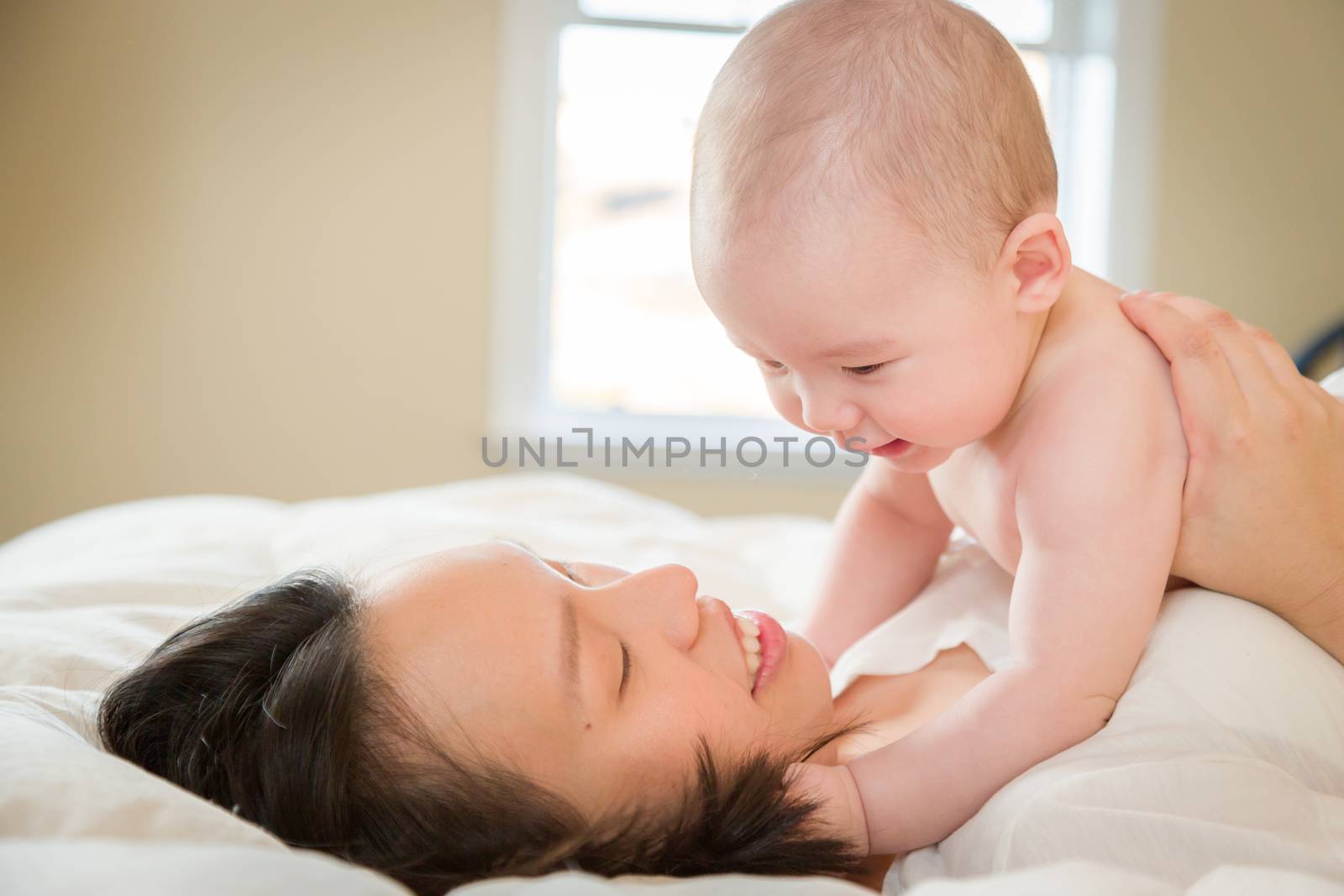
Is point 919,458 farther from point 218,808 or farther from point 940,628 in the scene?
point 218,808

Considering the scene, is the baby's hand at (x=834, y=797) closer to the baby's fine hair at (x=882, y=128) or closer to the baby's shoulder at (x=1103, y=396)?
the baby's shoulder at (x=1103, y=396)

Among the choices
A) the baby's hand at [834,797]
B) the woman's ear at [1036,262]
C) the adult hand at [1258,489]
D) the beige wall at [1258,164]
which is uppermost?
the beige wall at [1258,164]

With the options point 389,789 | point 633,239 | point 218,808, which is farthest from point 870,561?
point 633,239

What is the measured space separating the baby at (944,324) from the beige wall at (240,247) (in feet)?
8.92

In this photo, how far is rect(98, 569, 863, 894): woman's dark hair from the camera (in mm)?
688

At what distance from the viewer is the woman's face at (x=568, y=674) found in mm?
721

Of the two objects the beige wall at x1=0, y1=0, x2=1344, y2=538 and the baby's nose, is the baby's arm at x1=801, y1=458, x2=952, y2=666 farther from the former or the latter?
the beige wall at x1=0, y1=0, x2=1344, y2=538

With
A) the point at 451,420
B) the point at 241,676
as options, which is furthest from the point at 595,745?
the point at 451,420

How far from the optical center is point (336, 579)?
0.86 m

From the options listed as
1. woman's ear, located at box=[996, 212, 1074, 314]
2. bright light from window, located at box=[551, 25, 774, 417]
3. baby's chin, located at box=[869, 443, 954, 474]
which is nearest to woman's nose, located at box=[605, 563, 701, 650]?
baby's chin, located at box=[869, 443, 954, 474]

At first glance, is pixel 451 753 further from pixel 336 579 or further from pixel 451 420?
pixel 451 420

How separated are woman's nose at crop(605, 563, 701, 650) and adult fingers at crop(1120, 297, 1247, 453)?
425mm

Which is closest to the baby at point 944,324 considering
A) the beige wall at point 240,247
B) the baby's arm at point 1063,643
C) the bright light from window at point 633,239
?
the baby's arm at point 1063,643

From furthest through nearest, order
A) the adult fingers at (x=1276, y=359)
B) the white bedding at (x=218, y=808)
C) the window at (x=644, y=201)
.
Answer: the window at (x=644, y=201), the adult fingers at (x=1276, y=359), the white bedding at (x=218, y=808)
